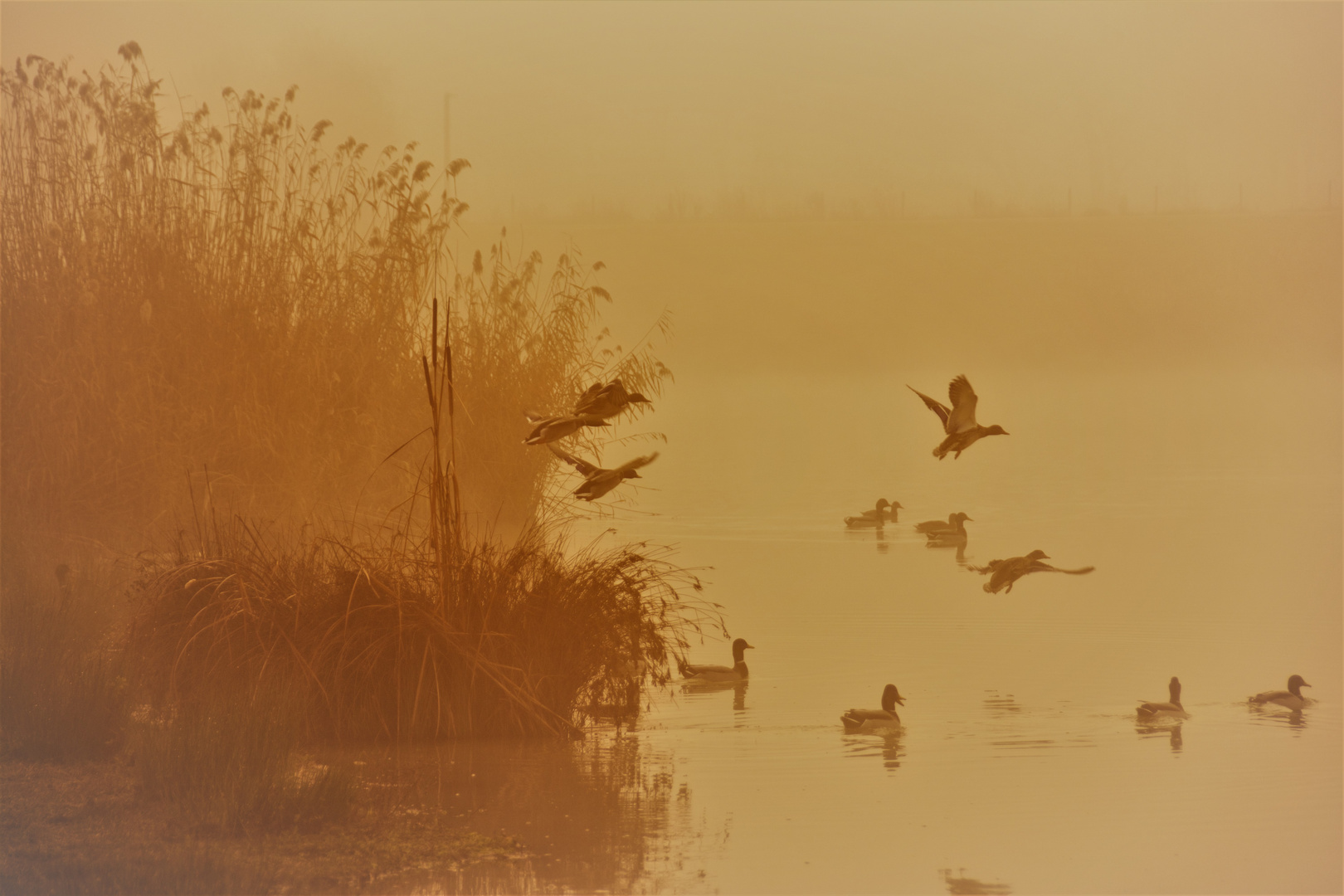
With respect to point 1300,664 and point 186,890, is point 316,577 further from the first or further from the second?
point 1300,664

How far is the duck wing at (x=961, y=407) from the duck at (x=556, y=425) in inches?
62.8

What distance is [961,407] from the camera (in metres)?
5.36

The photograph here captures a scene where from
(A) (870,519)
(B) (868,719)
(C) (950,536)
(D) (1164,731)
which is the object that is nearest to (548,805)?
(B) (868,719)

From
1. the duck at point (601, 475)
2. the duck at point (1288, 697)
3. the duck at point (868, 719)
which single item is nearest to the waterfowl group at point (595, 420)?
the duck at point (601, 475)

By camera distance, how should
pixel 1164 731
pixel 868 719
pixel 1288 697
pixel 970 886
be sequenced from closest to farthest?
pixel 970 886, pixel 868 719, pixel 1164 731, pixel 1288 697

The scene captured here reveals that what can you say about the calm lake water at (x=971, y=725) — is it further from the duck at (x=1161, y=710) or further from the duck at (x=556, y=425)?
the duck at (x=556, y=425)

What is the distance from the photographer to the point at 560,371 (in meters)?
9.36

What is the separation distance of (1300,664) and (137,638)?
5673mm

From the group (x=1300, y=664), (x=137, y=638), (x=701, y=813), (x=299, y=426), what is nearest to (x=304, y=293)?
(x=299, y=426)

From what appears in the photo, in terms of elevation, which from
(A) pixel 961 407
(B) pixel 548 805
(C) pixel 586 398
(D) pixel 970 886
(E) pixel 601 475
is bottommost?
(D) pixel 970 886

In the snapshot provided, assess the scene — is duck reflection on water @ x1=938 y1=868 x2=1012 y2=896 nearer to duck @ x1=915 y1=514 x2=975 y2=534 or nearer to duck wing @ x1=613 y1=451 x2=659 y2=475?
duck wing @ x1=613 y1=451 x2=659 y2=475

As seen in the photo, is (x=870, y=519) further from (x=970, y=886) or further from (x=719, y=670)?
(x=970, y=886)

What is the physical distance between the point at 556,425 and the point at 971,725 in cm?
246

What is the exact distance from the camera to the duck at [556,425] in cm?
435
